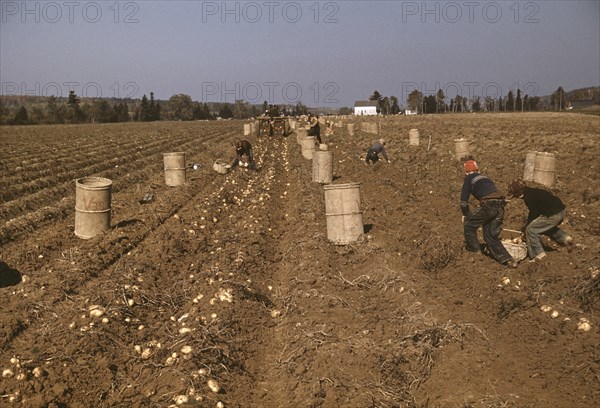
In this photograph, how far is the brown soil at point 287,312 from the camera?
477 centimetres

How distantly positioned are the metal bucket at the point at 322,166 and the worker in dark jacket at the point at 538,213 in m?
7.02

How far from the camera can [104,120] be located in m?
92.9

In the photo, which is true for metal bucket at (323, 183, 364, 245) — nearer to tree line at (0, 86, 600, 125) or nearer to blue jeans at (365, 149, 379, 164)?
blue jeans at (365, 149, 379, 164)

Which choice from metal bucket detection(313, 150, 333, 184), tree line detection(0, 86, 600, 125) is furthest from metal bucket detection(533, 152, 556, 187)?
tree line detection(0, 86, 600, 125)

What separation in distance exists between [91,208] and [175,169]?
18.5 feet

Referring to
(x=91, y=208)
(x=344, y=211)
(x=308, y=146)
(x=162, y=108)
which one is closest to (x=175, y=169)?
(x=91, y=208)

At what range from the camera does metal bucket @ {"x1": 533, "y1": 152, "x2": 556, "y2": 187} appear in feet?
45.8

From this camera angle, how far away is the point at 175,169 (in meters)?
15.0

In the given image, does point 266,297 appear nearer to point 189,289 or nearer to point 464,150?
point 189,289

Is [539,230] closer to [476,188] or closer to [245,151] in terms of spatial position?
[476,188]

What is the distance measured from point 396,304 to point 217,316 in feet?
6.89

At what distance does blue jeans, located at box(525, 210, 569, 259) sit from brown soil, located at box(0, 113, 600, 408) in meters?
0.29

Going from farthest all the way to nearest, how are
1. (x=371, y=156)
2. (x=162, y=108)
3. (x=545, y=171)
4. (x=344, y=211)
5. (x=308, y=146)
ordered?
(x=162, y=108)
(x=308, y=146)
(x=371, y=156)
(x=545, y=171)
(x=344, y=211)

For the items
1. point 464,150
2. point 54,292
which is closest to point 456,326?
point 54,292
